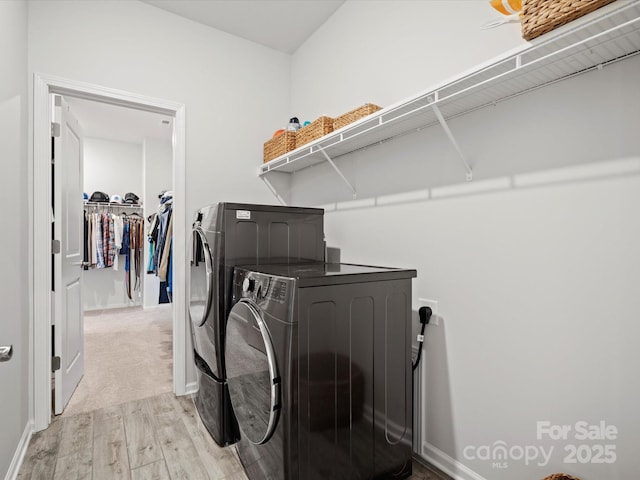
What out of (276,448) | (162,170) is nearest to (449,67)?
(276,448)

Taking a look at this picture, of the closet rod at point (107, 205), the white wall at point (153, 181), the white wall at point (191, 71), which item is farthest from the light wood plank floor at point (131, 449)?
the closet rod at point (107, 205)

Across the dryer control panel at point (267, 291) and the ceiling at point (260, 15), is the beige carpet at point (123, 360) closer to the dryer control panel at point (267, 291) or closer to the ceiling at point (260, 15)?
the dryer control panel at point (267, 291)

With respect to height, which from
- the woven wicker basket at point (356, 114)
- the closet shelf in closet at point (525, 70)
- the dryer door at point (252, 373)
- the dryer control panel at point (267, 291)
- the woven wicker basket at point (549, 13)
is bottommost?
the dryer door at point (252, 373)

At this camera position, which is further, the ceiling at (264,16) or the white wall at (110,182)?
the white wall at (110,182)

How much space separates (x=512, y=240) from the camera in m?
1.37

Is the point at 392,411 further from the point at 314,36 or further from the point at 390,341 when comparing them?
the point at 314,36

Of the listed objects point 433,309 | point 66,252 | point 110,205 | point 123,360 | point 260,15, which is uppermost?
point 260,15

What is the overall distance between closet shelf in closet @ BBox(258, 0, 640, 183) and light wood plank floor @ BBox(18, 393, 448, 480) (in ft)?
5.57

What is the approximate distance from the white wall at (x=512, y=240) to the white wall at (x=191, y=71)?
44.5 inches

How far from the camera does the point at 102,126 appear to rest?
496 centimetres

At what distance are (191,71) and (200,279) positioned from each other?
160cm

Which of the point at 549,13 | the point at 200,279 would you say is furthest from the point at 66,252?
the point at 549,13

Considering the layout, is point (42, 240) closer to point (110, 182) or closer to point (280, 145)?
point (280, 145)

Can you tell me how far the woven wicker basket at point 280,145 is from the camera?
239cm
